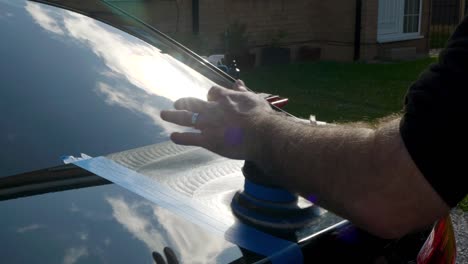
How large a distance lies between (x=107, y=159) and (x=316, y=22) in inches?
483

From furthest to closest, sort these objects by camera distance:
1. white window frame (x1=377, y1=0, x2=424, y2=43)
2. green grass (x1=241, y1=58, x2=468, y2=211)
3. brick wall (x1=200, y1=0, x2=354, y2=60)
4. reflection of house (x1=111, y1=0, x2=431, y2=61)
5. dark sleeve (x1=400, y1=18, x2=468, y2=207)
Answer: white window frame (x1=377, y1=0, x2=424, y2=43) → brick wall (x1=200, y1=0, x2=354, y2=60) → reflection of house (x1=111, y1=0, x2=431, y2=61) → green grass (x1=241, y1=58, x2=468, y2=211) → dark sleeve (x1=400, y1=18, x2=468, y2=207)

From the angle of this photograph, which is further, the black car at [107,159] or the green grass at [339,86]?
the green grass at [339,86]

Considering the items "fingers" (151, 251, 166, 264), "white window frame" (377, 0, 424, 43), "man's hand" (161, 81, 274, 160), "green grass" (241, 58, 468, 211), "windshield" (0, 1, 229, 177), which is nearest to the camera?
"fingers" (151, 251, 166, 264)

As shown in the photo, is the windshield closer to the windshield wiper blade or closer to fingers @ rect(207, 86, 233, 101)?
the windshield wiper blade

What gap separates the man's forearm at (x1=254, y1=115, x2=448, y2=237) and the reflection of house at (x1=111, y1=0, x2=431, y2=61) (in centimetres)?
874

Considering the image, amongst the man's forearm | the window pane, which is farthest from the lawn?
the man's forearm

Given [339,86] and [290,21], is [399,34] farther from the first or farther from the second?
[339,86]

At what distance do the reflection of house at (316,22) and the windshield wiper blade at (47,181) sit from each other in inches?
332

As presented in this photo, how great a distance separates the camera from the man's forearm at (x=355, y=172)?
1.39 meters

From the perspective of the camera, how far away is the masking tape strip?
151 cm

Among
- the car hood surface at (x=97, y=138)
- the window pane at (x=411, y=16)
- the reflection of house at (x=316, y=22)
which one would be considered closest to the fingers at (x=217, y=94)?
the car hood surface at (x=97, y=138)

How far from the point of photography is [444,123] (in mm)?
1309

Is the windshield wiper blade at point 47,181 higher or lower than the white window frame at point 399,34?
higher

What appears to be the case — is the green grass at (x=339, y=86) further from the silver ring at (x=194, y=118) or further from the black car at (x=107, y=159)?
the silver ring at (x=194, y=118)
